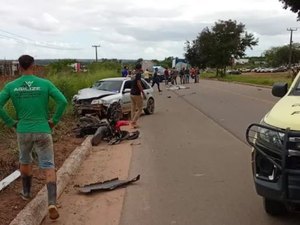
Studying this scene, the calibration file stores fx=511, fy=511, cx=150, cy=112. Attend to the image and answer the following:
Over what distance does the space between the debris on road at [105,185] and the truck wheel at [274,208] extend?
8.19 ft

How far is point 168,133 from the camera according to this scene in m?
13.3

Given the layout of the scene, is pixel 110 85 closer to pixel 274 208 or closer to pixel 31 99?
pixel 31 99

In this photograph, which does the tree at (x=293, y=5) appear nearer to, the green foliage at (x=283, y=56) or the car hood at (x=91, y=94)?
the car hood at (x=91, y=94)

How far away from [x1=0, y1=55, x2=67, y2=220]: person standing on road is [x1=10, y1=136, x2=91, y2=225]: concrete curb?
0.22m

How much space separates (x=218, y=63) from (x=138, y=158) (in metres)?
68.7

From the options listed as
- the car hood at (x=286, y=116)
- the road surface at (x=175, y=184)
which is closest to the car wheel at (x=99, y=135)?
the road surface at (x=175, y=184)

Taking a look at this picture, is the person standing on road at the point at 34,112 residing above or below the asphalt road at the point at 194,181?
above

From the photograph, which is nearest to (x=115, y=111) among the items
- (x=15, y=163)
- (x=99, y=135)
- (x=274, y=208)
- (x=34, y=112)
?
(x=99, y=135)

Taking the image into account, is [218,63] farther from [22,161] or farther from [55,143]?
[22,161]

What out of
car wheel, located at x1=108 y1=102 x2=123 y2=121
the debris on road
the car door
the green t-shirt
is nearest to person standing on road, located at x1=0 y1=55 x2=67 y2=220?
the green t-shirt

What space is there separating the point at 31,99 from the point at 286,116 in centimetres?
275

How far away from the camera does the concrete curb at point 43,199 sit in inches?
217

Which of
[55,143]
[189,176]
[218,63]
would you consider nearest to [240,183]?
[189,176]

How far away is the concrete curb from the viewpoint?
5.51m
